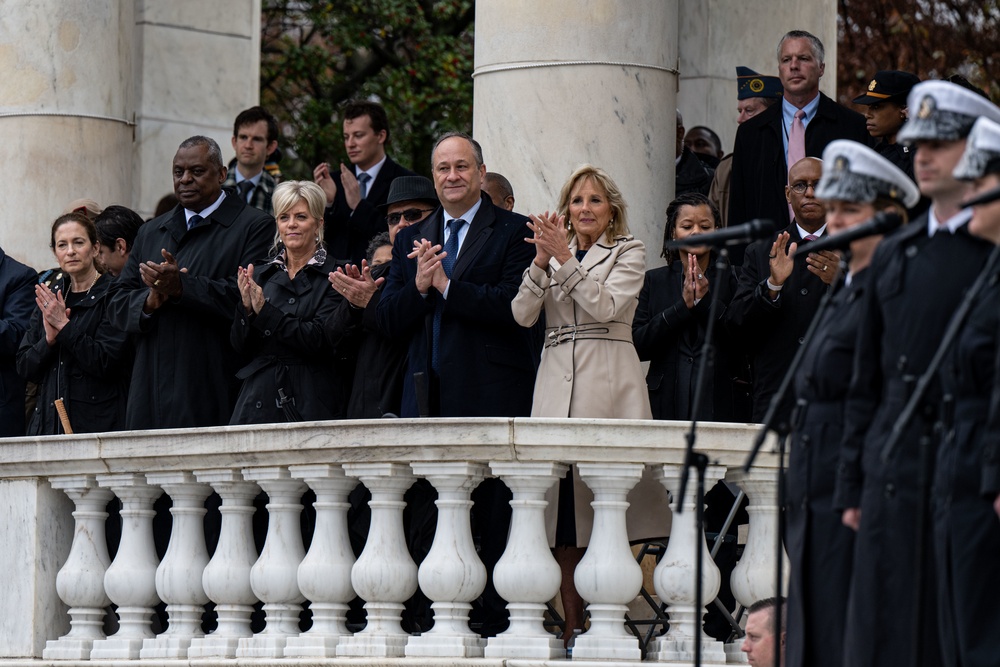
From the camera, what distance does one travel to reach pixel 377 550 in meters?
8.78

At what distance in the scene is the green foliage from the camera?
23.6 metres

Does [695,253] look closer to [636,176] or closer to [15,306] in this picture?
[636,176]

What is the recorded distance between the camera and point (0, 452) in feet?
33.7

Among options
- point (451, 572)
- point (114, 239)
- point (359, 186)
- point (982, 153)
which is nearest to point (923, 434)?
point (982, 153)

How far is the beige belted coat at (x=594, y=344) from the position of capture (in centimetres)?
916

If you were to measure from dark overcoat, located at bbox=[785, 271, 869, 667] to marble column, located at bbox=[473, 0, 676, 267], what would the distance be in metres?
4.71

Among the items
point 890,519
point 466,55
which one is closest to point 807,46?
point 890,519

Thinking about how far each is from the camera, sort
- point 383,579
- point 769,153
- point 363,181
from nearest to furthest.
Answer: point 383,579 < point 769,153 < point 363,181

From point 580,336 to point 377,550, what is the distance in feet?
4.88

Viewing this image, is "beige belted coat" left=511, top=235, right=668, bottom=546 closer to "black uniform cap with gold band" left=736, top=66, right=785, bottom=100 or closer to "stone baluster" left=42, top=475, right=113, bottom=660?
"stone baluster" left=42, top=475, right=113, bottom=660

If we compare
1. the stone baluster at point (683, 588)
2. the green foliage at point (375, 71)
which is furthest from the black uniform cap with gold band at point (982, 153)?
the green foliage at point (375, 71)

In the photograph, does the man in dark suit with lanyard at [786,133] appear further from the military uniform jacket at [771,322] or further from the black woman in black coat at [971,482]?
the black woman in black coat at [971,482]

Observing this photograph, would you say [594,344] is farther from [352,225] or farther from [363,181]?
[363,181]

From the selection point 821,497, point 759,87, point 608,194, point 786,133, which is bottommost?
point 821,497
